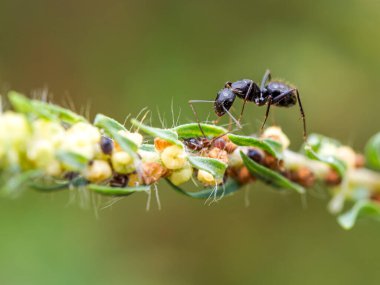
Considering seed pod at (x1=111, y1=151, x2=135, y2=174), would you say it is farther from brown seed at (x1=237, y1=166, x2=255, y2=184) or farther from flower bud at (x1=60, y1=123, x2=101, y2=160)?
brown seed at (x1=237, y1=166, x2=255, y2=184)

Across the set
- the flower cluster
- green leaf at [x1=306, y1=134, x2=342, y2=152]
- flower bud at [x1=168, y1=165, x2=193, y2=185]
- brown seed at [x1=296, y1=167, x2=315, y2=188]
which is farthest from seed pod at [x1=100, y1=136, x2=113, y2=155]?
brown seed at [x1=296, y1=167, x2=315, y2=188]

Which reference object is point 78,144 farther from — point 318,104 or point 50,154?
point 318,104

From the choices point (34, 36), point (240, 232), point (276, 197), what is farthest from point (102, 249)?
point (34, 36)

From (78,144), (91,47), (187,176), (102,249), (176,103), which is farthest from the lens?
(91,47)

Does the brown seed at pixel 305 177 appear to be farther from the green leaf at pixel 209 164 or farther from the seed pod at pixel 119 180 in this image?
the seed pod at pixel 119 180

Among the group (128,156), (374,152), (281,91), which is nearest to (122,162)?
(128,156)

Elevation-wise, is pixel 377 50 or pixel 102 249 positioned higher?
pixel 377 50
